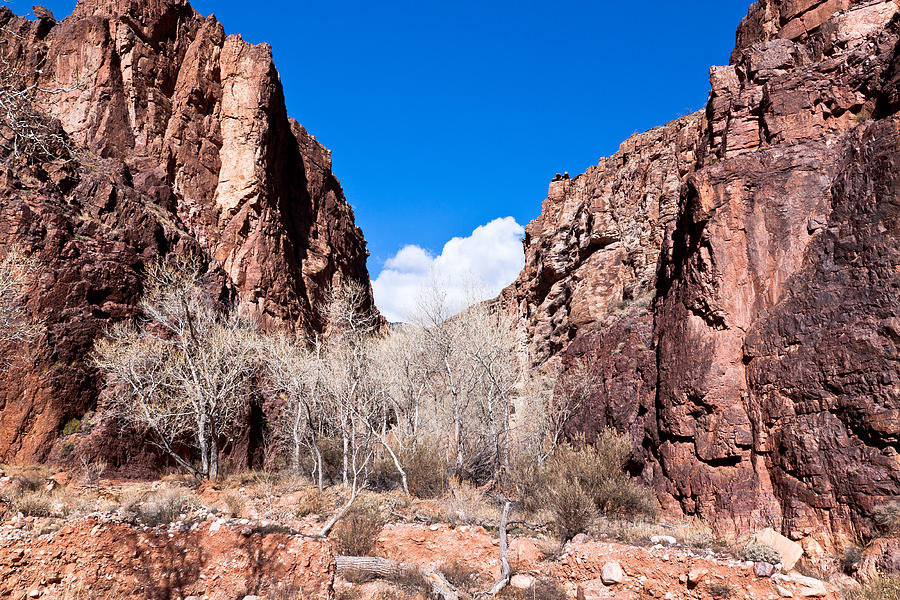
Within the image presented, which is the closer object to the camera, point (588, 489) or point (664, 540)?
point (664, 540)

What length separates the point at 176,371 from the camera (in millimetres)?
20312

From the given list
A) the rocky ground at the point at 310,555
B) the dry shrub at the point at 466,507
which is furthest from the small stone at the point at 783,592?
the dry shrub at the point at 466,507

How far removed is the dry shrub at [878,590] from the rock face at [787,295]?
53.0 inches

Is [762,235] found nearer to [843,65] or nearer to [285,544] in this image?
[843,65]

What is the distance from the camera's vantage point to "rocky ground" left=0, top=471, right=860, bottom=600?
7.04 m

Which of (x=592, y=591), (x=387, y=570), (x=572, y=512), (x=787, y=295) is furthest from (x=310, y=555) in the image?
(x=787, y=295)

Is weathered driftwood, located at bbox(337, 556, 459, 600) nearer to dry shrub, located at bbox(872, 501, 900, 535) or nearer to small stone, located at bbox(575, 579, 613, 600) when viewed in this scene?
small stone, located at bbox(575, 579, 613, 600)

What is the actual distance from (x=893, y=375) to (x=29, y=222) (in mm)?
26187

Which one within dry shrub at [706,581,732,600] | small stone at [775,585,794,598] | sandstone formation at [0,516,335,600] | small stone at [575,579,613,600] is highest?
sandstone formation at [0,516,335,600]

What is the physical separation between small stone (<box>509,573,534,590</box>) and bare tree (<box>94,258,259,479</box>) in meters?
13.5

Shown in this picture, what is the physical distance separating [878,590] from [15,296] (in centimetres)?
2252

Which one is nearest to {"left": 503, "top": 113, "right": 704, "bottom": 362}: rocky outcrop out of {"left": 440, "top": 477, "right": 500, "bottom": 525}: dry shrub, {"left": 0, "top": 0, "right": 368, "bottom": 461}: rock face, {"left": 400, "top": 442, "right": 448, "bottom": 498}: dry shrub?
{"left": 440, "top": 477, "right": 500, "bottom": 525}: dry shrub

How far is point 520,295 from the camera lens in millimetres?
42188

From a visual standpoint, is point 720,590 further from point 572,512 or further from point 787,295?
point 787,295
